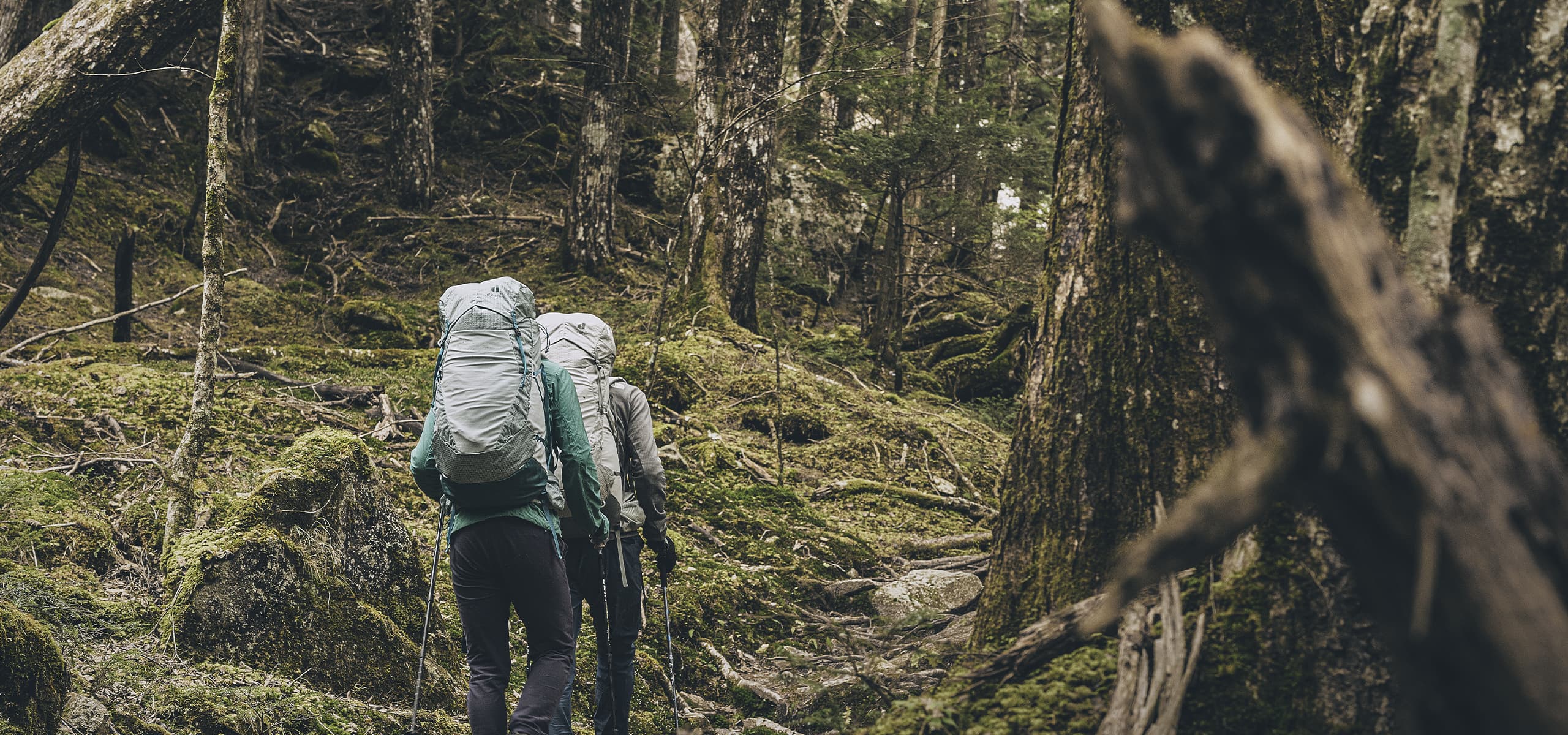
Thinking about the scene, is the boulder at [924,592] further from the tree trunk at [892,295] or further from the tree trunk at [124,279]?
the tree trunk at [124,279]

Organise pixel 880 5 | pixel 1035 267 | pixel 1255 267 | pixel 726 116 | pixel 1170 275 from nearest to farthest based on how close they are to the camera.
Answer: pixel 1255 267 < pixel 1170 275 < pixel 726 116 < pixel 1035 267 < pixel 880 5

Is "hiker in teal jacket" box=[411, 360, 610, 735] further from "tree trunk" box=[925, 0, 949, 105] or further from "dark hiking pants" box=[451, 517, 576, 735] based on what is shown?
"tree trunk" box=[925, 0, 949, 105]

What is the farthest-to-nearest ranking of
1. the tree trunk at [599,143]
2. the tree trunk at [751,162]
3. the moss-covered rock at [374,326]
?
the tree trunk at [599,143] < the moss-covered rock at [374,326] < the tree trunk at [751,162]

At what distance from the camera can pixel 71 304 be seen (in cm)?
916

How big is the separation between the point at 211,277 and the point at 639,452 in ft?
8.46

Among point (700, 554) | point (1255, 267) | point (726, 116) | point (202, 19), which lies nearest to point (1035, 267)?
point (726, 116)

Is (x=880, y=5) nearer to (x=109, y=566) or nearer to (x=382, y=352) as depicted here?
(x=382, y=352)

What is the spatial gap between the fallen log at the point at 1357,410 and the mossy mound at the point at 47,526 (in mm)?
5398

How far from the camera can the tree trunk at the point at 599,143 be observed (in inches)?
510

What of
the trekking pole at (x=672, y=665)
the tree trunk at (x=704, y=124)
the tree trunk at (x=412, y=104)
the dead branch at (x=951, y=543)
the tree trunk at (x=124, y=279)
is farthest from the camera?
the tree trunk at (x=412, y=104)

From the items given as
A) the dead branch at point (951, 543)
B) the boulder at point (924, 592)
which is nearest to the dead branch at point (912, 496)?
the dead branch at point (951, 543)

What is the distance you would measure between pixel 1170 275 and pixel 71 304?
10.8 metres

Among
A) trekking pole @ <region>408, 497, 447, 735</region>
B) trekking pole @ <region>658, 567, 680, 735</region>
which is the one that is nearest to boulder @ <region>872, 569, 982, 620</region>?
trekking pole @ <region>658, 567, 680, 735</region>

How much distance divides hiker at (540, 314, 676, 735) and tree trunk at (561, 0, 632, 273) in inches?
356
